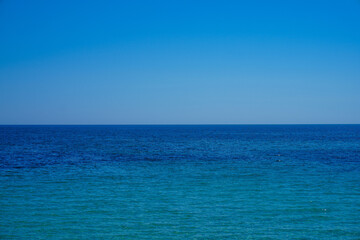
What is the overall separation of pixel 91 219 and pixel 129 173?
13560 millimetres

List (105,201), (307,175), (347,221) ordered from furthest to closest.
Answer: (307,175), (105,201), (347,221)

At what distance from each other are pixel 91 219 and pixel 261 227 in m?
8.92

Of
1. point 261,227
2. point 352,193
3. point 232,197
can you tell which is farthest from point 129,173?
point 352,193

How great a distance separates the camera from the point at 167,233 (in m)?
13.7

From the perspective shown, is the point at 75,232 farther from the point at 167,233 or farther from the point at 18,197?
the point at 18,197

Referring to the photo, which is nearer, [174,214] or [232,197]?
[174,214]

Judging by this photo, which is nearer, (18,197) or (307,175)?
(18,197)

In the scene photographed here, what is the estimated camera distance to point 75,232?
13.8 metres

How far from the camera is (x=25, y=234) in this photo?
13.6 metres

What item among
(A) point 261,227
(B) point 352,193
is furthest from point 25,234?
(B) point 352,193

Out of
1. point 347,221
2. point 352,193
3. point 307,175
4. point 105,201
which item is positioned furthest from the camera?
point 307,175

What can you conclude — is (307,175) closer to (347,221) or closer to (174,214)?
(347,221)

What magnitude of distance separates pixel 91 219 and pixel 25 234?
Result: 3.14 meters

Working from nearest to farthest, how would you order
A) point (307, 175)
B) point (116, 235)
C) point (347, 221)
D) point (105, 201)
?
point (116, 235) < point (347, 221) < point (105, 201) < point (307, 175)
